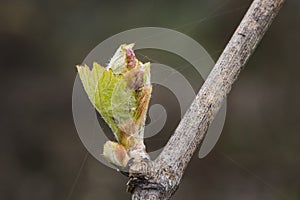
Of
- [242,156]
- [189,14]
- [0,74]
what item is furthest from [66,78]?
[242,156]

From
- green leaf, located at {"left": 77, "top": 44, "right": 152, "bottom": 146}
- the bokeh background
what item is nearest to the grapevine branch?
green leaf, located at {"left": 77, "top": 44, "right": 152, "bottom": 146}

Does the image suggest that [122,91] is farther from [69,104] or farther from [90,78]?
[69,104]

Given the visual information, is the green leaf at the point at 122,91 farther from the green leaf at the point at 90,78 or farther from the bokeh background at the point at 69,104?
the bokeh background at the point at 69,104

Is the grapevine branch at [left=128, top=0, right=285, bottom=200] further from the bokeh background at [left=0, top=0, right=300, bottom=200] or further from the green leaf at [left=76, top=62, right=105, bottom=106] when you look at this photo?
the bokeh background at [left=0, top=0, right=300, bottom=200]

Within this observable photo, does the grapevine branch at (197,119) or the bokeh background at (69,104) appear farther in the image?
the bokeh background at (69,104)

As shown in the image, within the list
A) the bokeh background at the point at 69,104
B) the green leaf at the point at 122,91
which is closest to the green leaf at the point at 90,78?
the green leaf at the point at 122,91

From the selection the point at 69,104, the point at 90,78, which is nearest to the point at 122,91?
the point at 90,78
